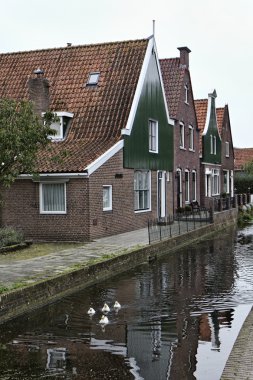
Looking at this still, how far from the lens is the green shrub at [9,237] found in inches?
726

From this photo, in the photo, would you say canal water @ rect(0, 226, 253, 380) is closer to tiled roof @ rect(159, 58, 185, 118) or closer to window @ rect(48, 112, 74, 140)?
window @ rect(48, 112, 74, 140)

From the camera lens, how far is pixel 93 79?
25016mm

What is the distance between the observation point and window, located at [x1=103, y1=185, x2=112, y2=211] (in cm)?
2186

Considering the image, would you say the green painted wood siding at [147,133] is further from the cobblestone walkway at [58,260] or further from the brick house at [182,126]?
the cobblestone walkway at [58,260]

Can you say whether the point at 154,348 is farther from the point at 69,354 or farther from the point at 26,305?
the point at 26,305

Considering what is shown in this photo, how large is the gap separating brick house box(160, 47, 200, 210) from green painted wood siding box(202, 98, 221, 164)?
235cm

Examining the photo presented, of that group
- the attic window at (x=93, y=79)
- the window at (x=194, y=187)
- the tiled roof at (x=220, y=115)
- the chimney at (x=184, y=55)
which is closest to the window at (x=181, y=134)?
the window at (x=194, y=187)

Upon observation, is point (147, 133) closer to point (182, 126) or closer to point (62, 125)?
point (62, 125)

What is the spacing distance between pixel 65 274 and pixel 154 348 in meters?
4.53

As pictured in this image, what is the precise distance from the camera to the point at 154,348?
9.03 m

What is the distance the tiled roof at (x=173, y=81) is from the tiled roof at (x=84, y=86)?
21.3 feet

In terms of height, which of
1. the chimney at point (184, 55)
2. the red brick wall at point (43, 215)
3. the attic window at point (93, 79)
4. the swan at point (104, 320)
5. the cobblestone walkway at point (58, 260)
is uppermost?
the chimney at point (184, 55)

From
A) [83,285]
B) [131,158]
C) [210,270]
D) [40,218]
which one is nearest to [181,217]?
[131,158]

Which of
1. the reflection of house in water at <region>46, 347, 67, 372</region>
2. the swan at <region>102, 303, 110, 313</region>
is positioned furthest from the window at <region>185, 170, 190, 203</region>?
the reflection of house in water at <region>46, 347, 67, 372</region>
